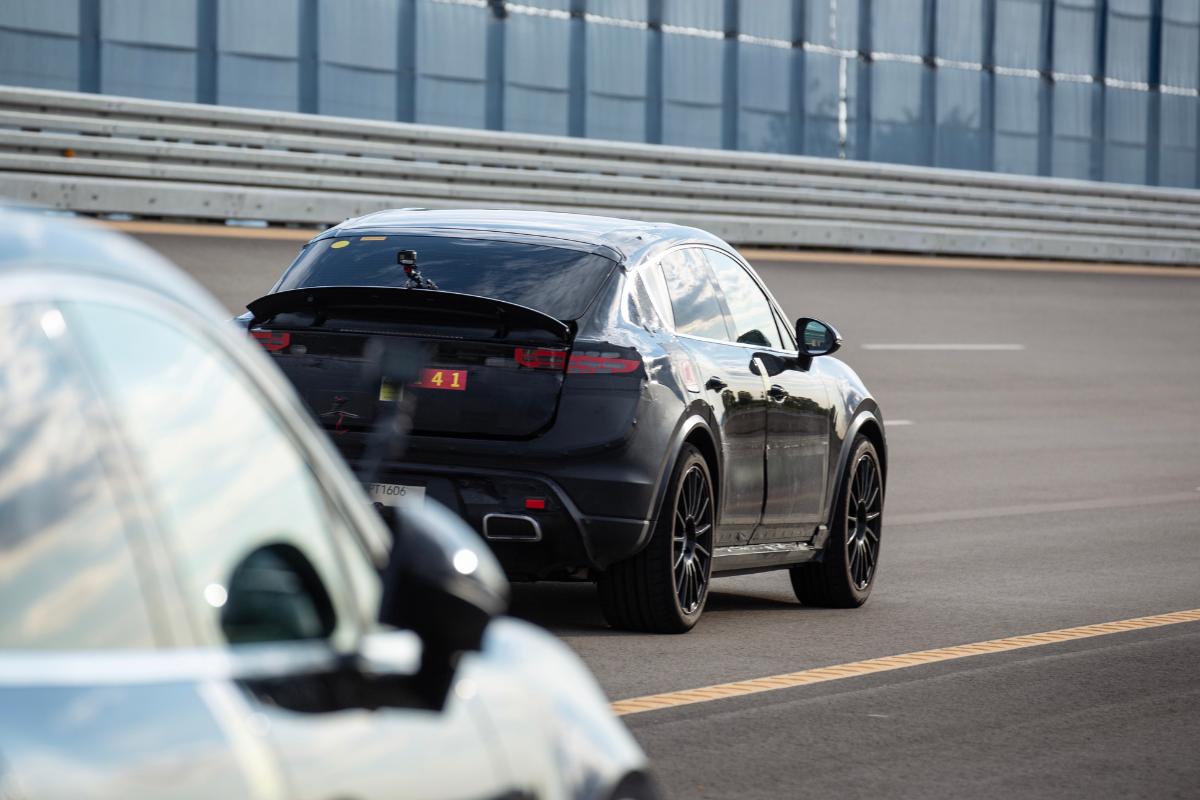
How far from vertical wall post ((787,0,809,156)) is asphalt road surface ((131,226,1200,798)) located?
610 inches

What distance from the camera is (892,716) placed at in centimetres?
635

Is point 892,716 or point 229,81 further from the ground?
point 229,81

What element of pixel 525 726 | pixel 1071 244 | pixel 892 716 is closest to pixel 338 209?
pixel 1071 244

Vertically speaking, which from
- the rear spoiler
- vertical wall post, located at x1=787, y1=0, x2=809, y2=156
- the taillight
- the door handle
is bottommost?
the door handle

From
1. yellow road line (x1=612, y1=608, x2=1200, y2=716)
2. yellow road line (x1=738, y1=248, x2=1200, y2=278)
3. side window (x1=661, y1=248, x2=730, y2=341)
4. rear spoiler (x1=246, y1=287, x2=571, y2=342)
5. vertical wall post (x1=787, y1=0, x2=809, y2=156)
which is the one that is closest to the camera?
yellow road line (x1=612, y1=608, x2=1200, y2=716)

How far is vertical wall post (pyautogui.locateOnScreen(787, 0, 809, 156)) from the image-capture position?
3850 centimetres

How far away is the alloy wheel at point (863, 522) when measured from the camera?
9555mm

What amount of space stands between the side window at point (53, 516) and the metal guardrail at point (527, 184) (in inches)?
→ 771

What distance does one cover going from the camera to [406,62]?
31.0 metres

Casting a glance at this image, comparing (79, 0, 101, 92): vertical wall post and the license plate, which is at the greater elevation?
(79, 0, 101, 92): vertical wall post

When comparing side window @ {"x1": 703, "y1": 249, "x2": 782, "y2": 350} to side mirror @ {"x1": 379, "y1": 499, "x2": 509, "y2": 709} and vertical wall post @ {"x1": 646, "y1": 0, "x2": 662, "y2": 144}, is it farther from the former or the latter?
vertical wall post @ {"x1": 646, "y1": 0, "x2": 662, "y2": 144}

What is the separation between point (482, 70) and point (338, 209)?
8532mm

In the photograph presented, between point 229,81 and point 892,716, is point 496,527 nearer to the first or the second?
point 892,716

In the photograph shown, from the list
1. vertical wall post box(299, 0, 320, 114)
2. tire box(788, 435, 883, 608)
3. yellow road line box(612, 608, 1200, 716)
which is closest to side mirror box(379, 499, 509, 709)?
yellow road line box(612, 608, 1200, 716)
